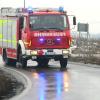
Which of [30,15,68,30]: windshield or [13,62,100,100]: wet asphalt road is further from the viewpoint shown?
[30,15,68,30]: windshield

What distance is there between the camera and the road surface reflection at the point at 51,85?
1555 centimetres

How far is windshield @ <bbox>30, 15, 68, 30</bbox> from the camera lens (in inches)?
1079

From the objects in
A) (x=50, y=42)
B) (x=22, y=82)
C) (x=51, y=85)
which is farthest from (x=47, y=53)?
(x=51, y=85)

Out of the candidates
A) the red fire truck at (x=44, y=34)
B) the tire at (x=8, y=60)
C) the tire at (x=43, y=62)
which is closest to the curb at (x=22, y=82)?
the red fire truck at (x=44, y=34)

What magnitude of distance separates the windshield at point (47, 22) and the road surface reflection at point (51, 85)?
3.77 metres

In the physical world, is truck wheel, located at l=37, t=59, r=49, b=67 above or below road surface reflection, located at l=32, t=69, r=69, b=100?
below

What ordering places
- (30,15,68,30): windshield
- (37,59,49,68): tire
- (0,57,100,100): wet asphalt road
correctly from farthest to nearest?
(37,59,49,68): tire
(30,15,68,30): windshield
(0,57,100,100): wet asphalt road

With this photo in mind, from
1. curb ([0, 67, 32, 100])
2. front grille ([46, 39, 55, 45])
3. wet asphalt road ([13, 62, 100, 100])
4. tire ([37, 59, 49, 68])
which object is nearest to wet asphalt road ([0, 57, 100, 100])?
wet asphalt road ([13, 62, 100, 100])

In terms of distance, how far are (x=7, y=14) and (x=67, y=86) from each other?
43.5 feet

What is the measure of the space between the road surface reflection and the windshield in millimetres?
3765

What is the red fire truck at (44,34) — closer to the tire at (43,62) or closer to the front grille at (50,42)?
the front grille at (50,42)

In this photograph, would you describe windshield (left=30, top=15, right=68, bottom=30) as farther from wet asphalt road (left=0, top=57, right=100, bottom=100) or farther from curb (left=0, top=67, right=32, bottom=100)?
wet asphalt road (left=0, top=57, right=100, bottom=100)

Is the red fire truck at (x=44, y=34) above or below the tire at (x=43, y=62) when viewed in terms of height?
above

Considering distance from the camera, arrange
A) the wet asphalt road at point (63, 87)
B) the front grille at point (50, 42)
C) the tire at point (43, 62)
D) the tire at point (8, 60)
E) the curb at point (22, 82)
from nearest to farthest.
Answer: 1. the wet asphalt road at point (63, 87)
2. the curb at point (22, 82)
3. the front grille at point (50, 42)
4. the tire at point (43, 62)
5. the tire at point (8, 60)
